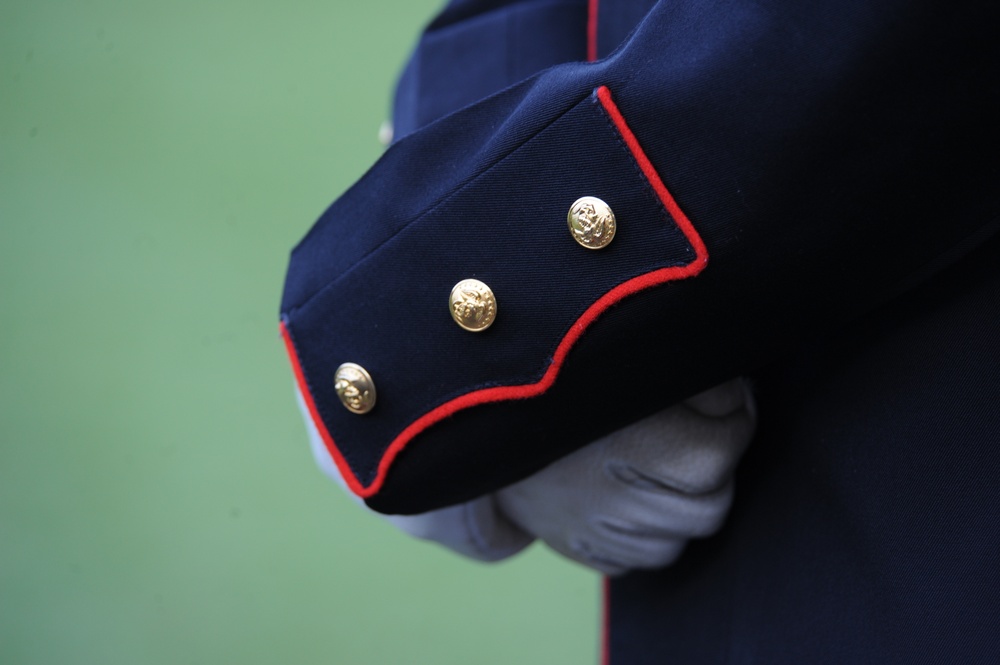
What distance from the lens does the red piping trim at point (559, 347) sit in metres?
0.41

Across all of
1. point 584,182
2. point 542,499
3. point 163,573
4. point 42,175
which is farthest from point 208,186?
point 584,182

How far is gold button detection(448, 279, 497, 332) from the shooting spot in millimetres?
448

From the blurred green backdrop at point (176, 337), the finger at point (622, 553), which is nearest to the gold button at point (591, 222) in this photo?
the finger at point (622, 553)

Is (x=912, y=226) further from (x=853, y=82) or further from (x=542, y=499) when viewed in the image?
(x=542, y=499)

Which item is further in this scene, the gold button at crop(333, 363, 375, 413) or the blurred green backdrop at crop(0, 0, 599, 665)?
the blurred green backdrop at crop(0, 0, 599, 665)

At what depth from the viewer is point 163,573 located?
1.28 meters

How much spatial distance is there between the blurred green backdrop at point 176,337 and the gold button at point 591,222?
906mm

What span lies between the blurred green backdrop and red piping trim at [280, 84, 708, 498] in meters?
0.78

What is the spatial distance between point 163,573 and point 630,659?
2.51ft

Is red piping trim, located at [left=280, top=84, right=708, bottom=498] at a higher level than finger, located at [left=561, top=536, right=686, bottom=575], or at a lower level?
higher

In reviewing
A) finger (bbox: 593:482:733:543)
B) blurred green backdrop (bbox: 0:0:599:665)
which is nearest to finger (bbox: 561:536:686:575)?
finger (bbox: 593:482:733:543)

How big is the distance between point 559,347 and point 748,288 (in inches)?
3.1

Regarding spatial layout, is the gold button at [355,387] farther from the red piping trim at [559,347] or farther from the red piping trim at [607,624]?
the red piping trim at [607,624]

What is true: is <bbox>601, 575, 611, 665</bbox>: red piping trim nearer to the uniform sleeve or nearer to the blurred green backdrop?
the uniform sleeve
